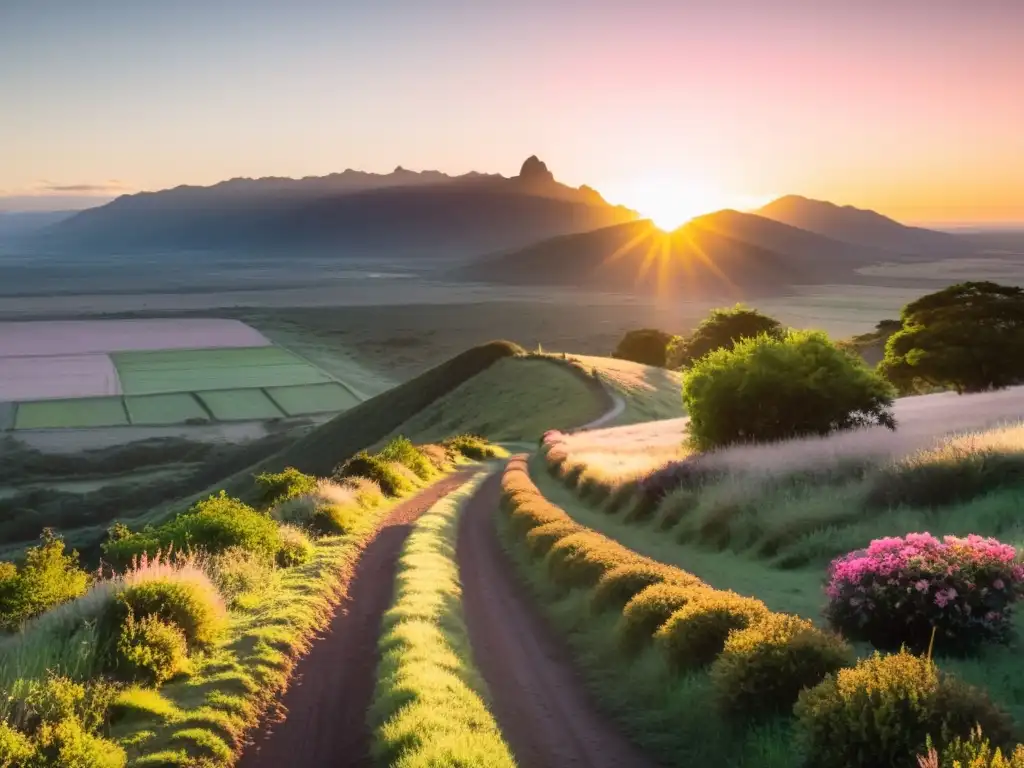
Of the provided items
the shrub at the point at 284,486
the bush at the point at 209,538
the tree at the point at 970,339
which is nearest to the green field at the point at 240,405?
the shrub at the point at 284,486

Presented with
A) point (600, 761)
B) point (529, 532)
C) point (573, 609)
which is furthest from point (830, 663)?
point (529, 532)

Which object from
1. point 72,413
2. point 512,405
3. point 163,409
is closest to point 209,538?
point 512,405

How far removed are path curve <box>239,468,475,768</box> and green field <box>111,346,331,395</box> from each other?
12006 centimetres

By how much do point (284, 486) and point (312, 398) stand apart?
9563 centimetres

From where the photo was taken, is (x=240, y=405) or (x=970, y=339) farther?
(x=240, y=405)

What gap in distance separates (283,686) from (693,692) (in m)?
6.04

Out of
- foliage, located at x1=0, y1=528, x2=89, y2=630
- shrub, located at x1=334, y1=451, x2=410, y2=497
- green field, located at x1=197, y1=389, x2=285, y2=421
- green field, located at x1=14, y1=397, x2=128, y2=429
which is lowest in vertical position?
green field, located at x1=14, y1=397, x2=128, y2=429

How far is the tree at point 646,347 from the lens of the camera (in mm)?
144250

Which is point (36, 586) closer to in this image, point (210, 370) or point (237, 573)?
point (237, 573)

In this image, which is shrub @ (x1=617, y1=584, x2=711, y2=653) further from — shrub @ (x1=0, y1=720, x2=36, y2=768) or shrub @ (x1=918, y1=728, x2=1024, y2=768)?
shrub @ (x1=0, y1=720, x2=36, y2=768)

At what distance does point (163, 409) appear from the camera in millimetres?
113750

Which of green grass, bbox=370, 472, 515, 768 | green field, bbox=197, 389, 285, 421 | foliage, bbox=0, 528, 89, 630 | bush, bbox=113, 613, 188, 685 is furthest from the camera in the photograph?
green field, bbox=197, 389, 285, 421

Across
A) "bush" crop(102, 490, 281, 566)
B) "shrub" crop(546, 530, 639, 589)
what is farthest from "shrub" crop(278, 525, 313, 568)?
"shrub" crop(546, 530, 639, 589)

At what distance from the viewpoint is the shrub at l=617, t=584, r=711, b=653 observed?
1298 centimetres
